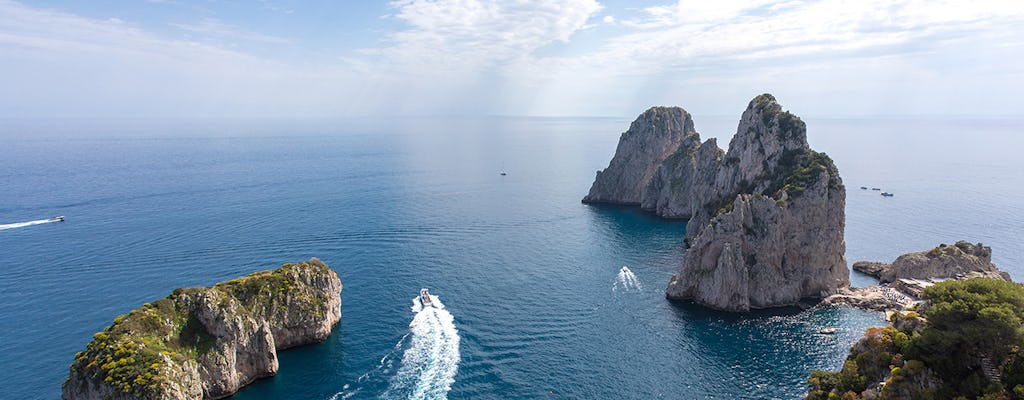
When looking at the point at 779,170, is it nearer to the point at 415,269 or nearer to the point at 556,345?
the point at 556,345

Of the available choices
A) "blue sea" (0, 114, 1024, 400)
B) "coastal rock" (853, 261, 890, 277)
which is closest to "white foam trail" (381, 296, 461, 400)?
"blue sea" (0, 114, 1024, 400)

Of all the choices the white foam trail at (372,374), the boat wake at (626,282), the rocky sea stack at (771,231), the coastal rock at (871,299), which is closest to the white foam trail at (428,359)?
the white foam trail at (372,374)

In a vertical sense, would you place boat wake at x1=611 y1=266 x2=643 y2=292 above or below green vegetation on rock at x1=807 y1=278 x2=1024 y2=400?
below

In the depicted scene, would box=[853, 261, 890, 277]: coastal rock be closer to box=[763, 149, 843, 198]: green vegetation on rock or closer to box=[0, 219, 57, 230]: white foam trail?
box=[763, 149, 843, 198]: green vegetation on rock

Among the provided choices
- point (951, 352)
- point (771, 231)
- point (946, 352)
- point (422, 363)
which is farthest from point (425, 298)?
point (951, 352)

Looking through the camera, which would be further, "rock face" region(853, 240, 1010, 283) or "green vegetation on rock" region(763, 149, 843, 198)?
"rock face" region(853, 240, 1010, 283)

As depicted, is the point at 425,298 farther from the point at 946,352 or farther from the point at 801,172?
the point at 801,172

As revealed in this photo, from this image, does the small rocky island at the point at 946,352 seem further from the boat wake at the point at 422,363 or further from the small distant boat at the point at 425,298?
the small distant boat at the point at 425,298

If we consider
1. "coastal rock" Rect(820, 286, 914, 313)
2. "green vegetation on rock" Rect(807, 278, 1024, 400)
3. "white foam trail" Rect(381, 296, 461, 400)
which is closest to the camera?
"green vegetation on rock" Rect(807, 278, 1024, 400)
